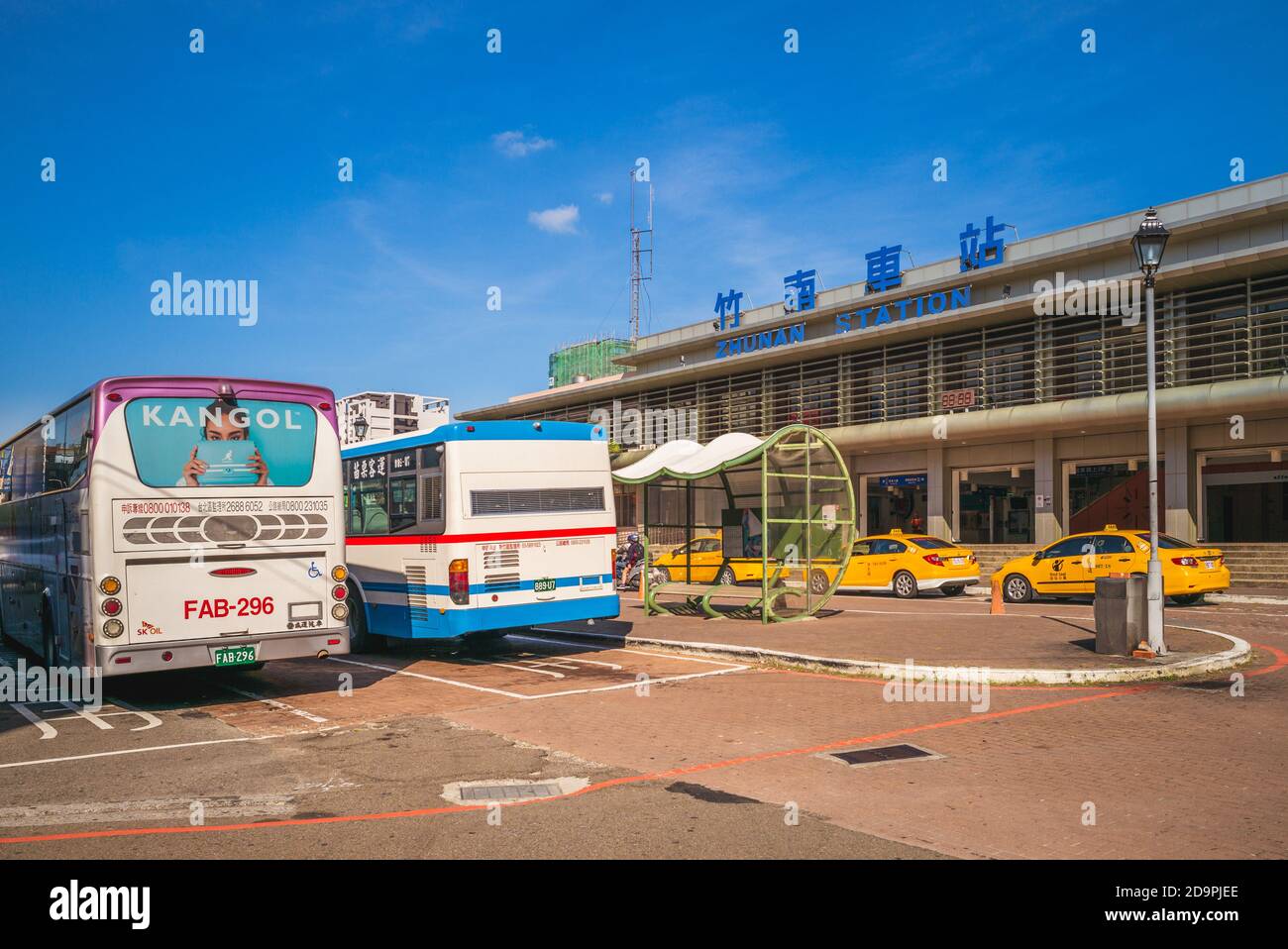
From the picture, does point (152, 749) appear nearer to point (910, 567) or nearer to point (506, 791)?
point (506, 791)

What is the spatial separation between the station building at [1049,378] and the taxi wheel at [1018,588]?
525cm

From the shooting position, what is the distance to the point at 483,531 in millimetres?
13430

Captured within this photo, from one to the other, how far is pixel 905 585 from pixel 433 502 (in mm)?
14005

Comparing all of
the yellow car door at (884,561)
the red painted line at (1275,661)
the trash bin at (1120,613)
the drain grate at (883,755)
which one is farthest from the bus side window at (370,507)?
the yellow car door at (884,561)

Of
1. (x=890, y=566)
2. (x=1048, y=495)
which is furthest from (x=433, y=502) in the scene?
(x=1048, y=495)

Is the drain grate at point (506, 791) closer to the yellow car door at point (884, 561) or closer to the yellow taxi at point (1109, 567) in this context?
the yellow taxi at point (1109, 567)

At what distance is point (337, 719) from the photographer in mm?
10109

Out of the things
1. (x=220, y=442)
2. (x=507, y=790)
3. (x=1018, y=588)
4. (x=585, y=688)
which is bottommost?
(x=1018, y=588)

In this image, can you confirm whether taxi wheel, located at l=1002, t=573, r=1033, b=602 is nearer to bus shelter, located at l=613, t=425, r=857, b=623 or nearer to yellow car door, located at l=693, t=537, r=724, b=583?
bus shelter, located at l=613, t=425, r=857, b=623

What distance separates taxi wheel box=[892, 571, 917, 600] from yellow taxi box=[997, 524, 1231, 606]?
215 centimetres

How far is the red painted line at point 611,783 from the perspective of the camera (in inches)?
242

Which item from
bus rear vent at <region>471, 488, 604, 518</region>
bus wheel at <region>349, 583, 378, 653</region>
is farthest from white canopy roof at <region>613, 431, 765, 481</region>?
bus wheel at <region>349, 583, 378, 653</region>

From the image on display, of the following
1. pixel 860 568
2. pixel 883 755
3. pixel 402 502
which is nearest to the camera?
pixel 883 755
